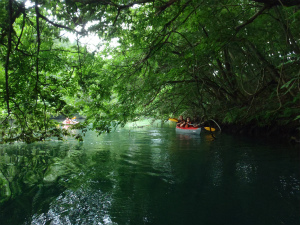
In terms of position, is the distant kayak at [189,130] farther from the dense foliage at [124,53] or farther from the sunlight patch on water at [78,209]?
the sunlight patch on water at [78,209]

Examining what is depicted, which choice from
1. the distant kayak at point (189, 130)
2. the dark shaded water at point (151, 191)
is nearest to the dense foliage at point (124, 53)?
the dark shaded water at point (151, 191)

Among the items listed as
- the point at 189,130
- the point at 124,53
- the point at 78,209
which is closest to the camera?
the point at 78,209

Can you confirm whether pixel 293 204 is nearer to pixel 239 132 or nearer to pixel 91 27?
pixel 91 27

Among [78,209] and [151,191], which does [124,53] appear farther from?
[78,209]

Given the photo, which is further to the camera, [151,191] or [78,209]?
[151,191]

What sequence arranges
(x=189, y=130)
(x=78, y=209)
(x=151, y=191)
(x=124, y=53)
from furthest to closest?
(x=189, y=130) → (x=124, y=53) → (x=151, y=191) → (x=78, y=209)

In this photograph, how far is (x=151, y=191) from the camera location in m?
4.61

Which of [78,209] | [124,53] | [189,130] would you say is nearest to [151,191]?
[78,209]

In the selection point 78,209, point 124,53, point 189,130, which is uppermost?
point 124,53

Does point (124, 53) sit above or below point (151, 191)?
above

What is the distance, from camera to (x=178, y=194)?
14.6 feet

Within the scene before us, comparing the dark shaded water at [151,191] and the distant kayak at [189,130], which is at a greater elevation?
the distant kayak at [189,130]

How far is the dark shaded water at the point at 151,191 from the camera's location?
11.6 feet

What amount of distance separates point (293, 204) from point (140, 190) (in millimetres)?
2980
